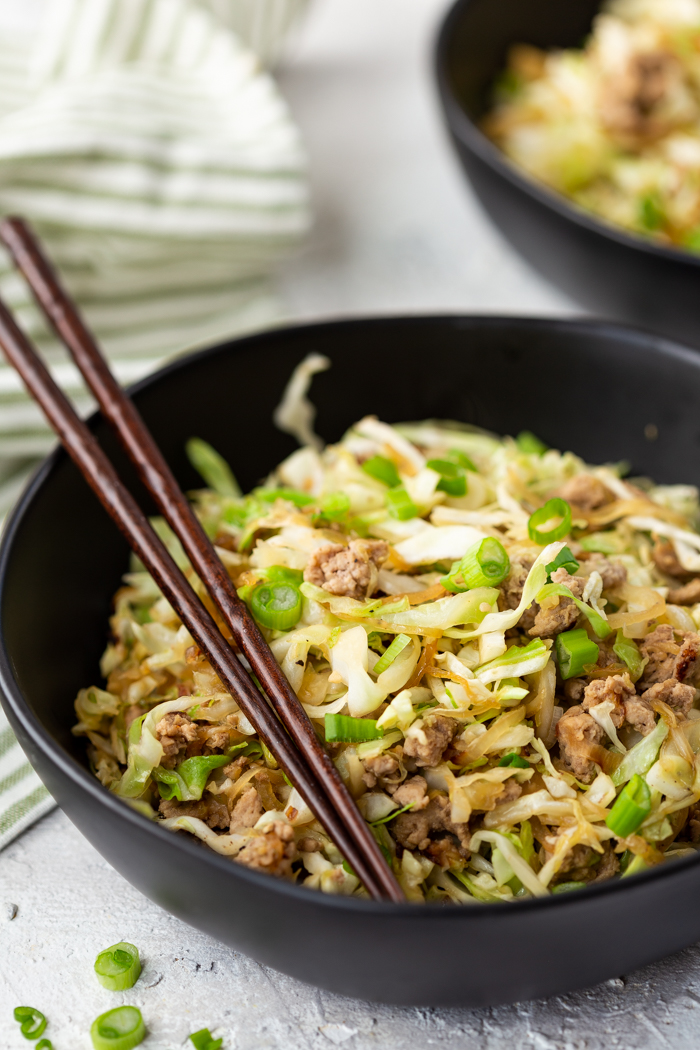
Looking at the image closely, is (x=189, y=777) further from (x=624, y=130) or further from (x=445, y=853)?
(x=624, y=130)

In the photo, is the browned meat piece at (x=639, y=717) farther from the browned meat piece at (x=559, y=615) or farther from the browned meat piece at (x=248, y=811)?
the browned meat piece at (x=248, y=811)

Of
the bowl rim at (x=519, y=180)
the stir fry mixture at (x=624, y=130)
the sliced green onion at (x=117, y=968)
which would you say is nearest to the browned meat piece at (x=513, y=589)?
the sliced green onion at (x=117, y=968)

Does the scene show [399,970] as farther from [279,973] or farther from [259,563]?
[259,563]

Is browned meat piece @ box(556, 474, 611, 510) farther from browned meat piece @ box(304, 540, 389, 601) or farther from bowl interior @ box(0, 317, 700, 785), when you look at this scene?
browned meat piece @ box(304, 540, 389, 601)

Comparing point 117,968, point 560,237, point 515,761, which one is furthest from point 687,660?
point 560,237

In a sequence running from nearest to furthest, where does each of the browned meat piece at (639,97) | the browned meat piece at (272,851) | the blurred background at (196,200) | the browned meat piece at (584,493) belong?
the browned meat piece at (272,851), the browned meat piece at (584,493), the blurred background at (196,200), the browned meat piece at (639,97)

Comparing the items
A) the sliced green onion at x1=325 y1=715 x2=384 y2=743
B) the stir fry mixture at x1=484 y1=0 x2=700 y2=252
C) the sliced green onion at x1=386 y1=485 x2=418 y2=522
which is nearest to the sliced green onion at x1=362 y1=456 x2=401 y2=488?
the sliced green onion at x1=386 y1=485 x2=418 y2=522

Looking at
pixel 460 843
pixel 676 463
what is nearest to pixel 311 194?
pixel 676 463
